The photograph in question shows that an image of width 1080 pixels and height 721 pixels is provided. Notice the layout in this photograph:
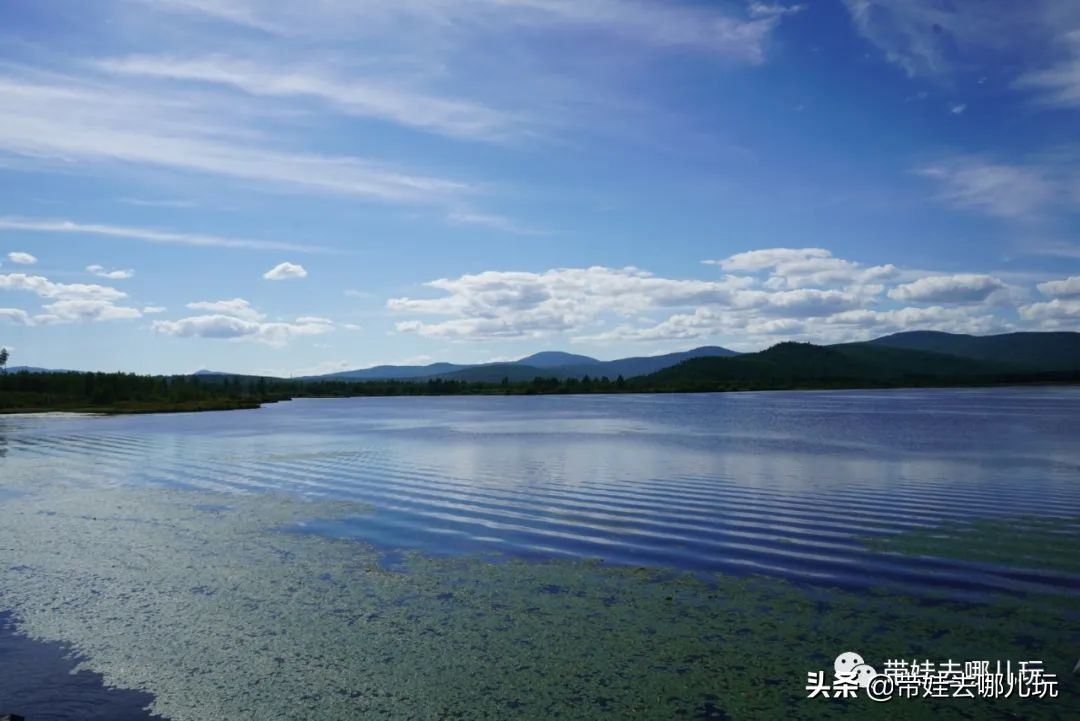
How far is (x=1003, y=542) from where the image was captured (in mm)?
18688

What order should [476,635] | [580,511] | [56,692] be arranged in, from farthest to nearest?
[580,511] → [476,635] → [56,692]

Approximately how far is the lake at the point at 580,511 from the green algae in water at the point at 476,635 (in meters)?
0.17

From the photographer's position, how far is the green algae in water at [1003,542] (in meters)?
16.9

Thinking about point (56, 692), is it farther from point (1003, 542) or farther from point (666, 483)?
point (666, 483)

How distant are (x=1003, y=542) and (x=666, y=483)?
44.3 feet

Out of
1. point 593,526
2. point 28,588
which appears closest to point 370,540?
point 593,526

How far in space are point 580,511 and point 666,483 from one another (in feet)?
23.7

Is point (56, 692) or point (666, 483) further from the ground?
point (666, 483)

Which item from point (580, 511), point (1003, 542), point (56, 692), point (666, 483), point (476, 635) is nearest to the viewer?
point (56, 692)

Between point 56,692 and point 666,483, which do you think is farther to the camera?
point 666,483

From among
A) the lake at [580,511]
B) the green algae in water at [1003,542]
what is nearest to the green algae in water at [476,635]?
the lake at [580,511]

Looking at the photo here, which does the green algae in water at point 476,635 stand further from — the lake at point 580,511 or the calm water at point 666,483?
the calm water at point 666,483

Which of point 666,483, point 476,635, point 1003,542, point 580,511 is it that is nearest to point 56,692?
point 476,635

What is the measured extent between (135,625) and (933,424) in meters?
65.5
